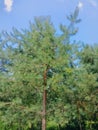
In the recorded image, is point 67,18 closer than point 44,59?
No

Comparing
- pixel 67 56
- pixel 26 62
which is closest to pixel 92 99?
pixel 67 56

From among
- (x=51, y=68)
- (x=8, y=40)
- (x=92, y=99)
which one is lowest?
(x=92, y=99)

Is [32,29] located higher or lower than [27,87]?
higher

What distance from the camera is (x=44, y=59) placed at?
41.2 ft

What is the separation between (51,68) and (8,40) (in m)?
1.83

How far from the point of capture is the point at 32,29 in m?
13.3

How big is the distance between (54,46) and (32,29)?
0.98 meters

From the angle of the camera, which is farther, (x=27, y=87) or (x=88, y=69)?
(x=88, y=69)

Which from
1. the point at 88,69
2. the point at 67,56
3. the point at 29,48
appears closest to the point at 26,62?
the point at 29,48

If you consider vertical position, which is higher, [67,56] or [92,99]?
[67,56]

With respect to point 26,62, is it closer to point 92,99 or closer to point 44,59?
point 44,59

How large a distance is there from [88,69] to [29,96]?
2.25 meters

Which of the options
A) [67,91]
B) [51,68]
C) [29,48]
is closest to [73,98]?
[67,91]

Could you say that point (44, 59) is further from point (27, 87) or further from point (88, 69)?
point (88, 69)
